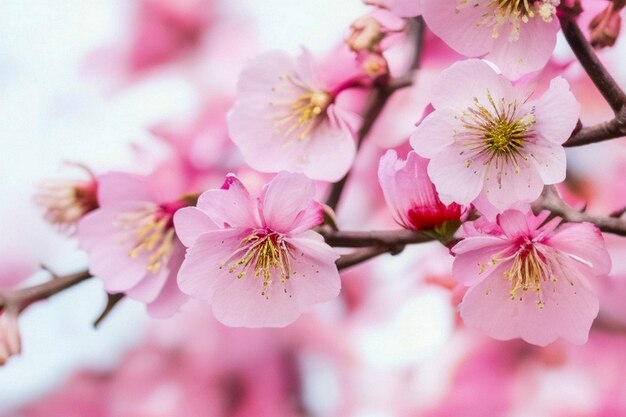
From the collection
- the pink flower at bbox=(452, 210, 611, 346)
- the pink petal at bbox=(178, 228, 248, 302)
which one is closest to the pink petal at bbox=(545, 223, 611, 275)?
the pink flower at bbox=(452, 210, 611, 346)

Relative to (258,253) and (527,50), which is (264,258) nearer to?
(258,253)

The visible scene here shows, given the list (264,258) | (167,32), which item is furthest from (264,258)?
(167,32)

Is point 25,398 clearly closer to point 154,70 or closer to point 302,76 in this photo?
point 154,70

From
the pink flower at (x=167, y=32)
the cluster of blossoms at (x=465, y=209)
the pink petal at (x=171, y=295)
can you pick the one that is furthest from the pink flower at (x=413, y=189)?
the pink flower at (x=167, y=32)

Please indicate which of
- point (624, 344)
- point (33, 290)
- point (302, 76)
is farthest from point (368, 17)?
point (624, 344)

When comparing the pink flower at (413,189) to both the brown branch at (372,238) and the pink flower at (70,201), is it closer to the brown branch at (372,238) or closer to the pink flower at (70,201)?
the brown branch at (372,238)

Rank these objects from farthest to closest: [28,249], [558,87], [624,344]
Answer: [28,249] → [624,344] → [558,87]

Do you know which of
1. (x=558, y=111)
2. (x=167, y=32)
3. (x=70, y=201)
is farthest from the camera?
(x=167, y=32)
